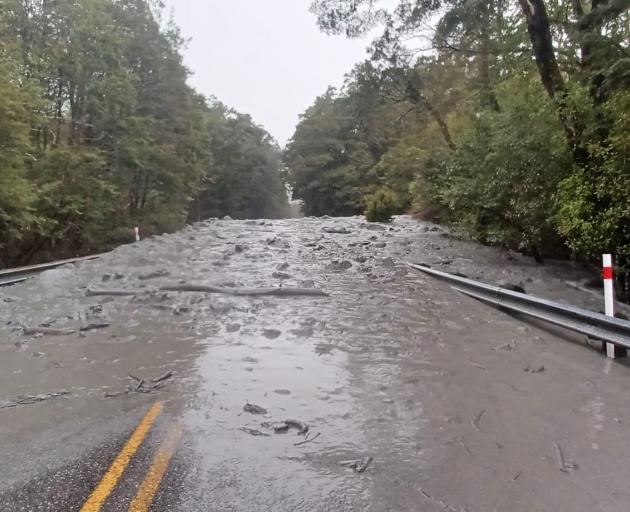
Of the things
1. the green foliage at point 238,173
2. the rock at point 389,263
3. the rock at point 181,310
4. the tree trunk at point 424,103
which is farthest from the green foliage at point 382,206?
the green foliage at point 238,173

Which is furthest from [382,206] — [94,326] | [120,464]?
[120,464]

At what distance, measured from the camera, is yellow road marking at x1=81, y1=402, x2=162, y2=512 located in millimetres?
2992

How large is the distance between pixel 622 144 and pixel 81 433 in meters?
8.02

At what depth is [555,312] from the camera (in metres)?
6.84

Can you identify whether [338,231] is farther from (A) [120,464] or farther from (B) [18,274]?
(A) [120,464]

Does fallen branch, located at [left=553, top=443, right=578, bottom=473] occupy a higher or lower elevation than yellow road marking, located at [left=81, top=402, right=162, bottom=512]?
lower

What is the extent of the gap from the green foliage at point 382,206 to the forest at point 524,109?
965 cm

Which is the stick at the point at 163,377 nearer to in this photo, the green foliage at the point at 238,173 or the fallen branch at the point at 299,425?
the fallen branch at the point at 299,425

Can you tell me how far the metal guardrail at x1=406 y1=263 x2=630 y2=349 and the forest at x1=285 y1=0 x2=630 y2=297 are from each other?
6.44ft

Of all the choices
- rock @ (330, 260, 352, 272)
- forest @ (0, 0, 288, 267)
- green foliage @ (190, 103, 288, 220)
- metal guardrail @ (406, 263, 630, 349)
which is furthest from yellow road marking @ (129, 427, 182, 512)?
green foliage @ (190, 103, 288, 220)

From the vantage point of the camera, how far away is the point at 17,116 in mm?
16375

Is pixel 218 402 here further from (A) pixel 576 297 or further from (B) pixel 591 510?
(A) pixel 576 297

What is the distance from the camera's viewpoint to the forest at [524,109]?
870 cm

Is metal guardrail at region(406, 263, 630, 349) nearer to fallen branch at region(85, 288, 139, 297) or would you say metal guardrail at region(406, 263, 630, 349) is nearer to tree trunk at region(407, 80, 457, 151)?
fallen branch at region(85, 288, 139, 297)
